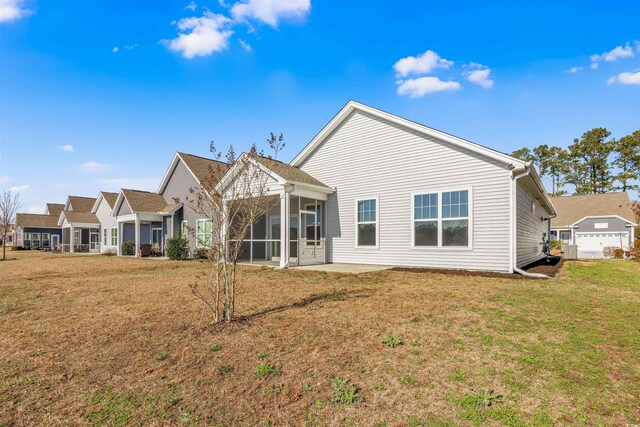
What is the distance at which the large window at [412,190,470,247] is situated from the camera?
12.1 m

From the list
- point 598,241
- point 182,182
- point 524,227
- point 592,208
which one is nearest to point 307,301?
point 524,227

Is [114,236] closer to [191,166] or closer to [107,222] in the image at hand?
[107,222]

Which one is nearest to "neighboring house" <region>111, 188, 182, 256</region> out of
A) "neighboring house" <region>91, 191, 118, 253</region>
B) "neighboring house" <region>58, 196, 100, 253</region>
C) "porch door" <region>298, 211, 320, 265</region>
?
"neighboring house" <region>91, 191, 118, 253</region>

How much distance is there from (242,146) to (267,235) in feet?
38.7

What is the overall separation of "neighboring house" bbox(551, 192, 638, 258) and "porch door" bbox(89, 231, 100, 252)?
47.5 m

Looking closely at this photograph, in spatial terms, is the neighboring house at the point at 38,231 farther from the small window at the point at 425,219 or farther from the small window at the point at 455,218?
the small window at the point at 455,218

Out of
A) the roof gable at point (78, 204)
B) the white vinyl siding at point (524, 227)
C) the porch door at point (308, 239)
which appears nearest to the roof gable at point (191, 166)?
the porch door at point (308, 239)

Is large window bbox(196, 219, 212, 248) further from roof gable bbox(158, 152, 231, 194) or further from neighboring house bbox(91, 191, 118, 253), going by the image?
neighboring house bbox(91, 191, 118, 253)

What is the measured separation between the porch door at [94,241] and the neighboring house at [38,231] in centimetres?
1196

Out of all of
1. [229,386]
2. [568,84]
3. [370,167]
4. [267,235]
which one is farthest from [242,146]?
[568,84]

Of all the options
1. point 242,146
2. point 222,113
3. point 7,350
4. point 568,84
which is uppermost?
point 568,84

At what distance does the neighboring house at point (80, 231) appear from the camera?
114ft

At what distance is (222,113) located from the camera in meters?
14.6

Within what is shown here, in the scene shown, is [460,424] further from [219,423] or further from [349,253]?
[349,253]
